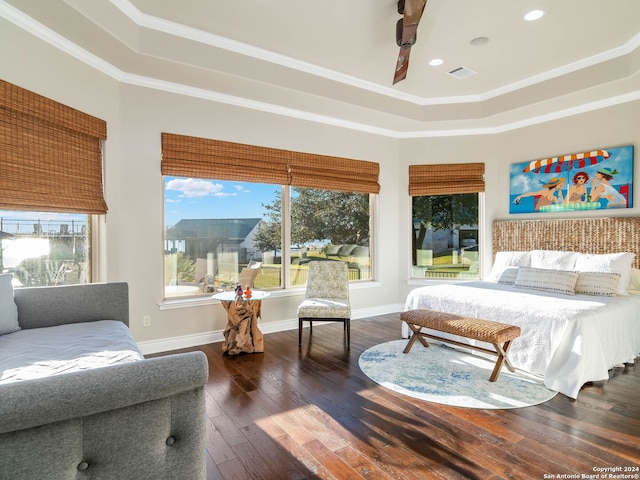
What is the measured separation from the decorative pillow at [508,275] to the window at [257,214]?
6.25 ft

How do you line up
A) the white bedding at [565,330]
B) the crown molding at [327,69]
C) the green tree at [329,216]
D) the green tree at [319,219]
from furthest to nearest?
the green tree at [329,216], the green tree at [319,219], the crown molding at [327,69], the white bedding at [565,330]

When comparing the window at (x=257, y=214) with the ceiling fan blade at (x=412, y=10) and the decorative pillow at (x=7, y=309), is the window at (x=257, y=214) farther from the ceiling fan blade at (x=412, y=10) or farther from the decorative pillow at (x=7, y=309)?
the ceiling fan blade at (x=412, y=10)

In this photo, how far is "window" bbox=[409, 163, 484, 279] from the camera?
565cm

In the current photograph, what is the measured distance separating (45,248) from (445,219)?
512 centimetres

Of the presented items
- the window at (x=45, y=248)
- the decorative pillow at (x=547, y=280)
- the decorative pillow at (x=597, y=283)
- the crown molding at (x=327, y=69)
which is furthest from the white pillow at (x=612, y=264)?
the window at (x=45, y=248)

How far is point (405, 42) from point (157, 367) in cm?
300

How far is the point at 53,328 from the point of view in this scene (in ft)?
8.84

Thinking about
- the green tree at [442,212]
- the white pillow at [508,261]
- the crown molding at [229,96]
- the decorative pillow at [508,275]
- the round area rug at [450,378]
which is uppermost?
the crown molding at [229,96]

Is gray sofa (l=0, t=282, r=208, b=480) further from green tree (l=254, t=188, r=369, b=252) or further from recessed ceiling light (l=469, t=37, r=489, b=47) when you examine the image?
recessed ceiling light (l=469, t=37, r=489, b=47)

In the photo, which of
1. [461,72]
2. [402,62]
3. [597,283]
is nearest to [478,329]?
[597,283]

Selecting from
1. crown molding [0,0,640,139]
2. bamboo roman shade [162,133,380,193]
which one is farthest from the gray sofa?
bamboo roman shade [162,133,380,193]

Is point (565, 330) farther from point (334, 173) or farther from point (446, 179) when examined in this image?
point (334, 173)

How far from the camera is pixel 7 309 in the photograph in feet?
8.36

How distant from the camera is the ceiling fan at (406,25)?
108 inches
